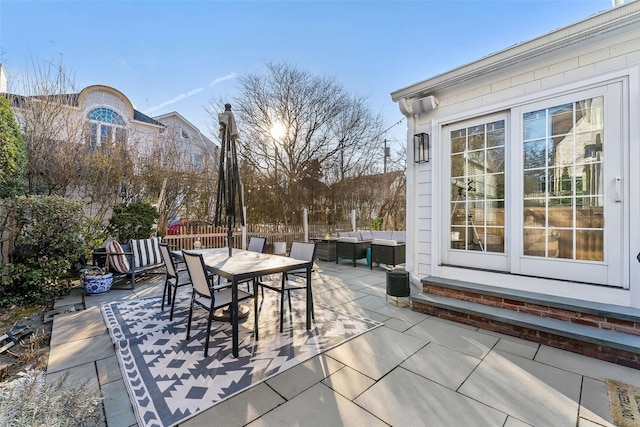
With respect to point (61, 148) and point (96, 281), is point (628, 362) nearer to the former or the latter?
point (96, 281)

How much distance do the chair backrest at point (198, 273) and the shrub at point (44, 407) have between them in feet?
3.71

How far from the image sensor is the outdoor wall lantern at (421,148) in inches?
161

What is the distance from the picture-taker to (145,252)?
17.3ft

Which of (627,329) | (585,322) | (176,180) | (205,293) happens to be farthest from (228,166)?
(176,180)

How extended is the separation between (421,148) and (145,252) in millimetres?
5325

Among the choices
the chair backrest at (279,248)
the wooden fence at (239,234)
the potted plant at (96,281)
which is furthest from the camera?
the chair backrest at (279,248)

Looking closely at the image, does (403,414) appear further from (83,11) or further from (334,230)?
(334,230)

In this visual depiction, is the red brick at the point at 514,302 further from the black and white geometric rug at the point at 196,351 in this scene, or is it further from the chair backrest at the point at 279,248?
the chair backrest at the point at 279,248

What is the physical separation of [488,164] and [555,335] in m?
2.08

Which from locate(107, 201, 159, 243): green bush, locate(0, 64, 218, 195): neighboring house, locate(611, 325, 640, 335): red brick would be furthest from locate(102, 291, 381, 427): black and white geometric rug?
locate(0, 64, 218, 195): neighboring house

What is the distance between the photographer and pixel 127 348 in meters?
2.70

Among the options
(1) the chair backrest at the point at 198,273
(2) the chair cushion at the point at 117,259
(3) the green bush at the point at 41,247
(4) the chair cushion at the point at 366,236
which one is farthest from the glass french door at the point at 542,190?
(3) the green bush at the point at 41,247

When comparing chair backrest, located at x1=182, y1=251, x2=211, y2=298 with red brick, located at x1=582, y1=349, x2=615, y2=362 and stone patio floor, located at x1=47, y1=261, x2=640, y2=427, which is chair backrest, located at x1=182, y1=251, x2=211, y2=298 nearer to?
stone patio floor, located at x1=47, y1=261, x2=640, y2=427

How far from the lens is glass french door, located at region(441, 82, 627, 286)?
2.77 metres
